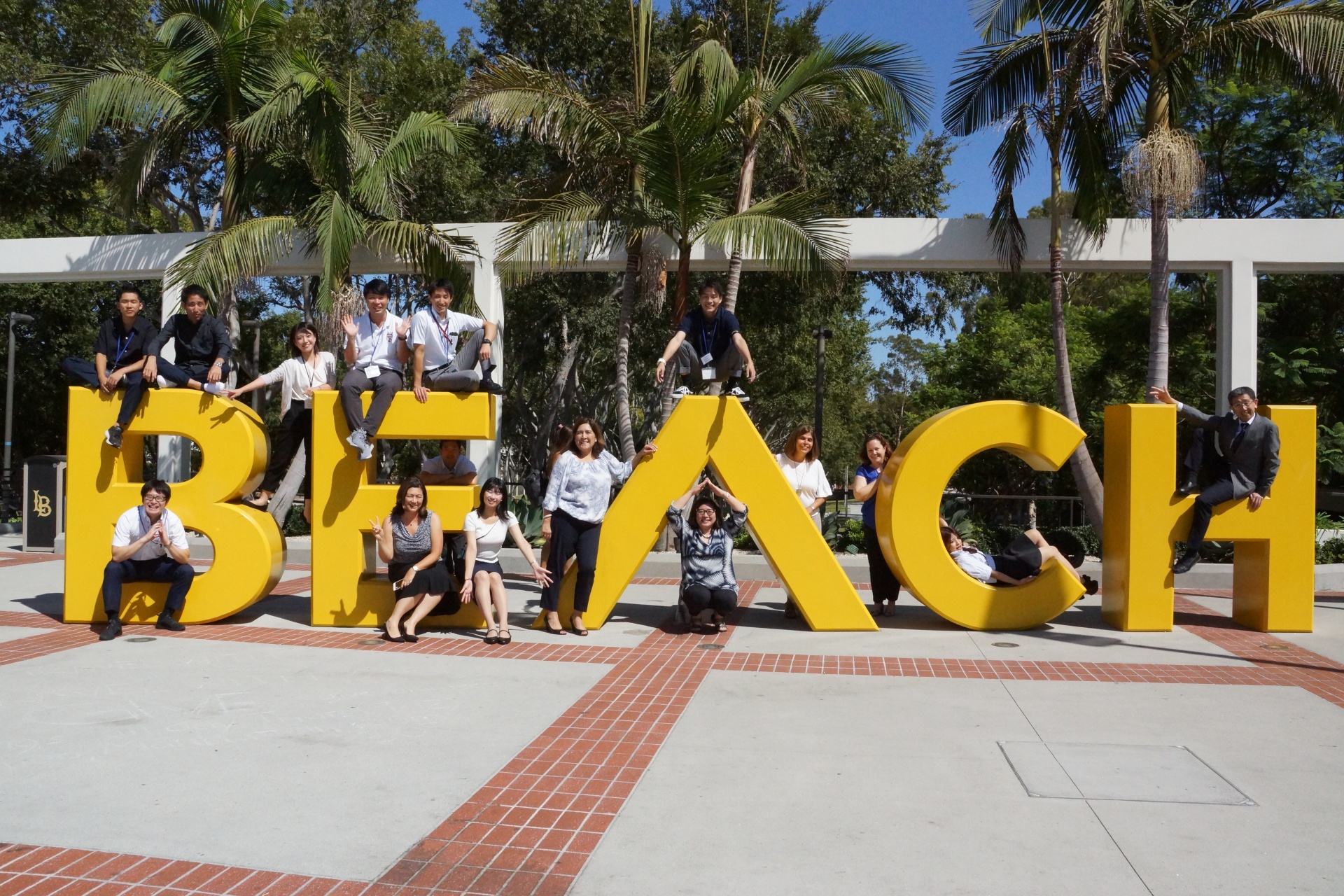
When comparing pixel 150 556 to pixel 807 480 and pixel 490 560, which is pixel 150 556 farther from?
pixel 807 480

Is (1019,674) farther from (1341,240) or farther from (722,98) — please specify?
(1341,240)

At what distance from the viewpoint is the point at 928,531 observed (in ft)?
28.1

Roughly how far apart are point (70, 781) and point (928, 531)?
6308 millimetres

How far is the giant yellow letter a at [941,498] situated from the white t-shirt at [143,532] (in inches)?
230

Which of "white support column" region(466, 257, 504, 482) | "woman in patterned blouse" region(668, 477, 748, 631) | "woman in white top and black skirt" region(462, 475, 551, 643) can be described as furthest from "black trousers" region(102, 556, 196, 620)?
"white support column" region(466, 257, 504, 482)

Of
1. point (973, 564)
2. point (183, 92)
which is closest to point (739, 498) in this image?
point (973, 564)

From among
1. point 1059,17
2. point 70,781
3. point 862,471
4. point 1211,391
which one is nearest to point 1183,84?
point 1059,17

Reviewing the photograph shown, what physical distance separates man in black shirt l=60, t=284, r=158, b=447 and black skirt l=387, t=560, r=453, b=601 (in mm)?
2668

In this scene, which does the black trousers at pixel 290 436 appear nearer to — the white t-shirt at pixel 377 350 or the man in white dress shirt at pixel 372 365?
the man in white dress shirt at pixel 372 365

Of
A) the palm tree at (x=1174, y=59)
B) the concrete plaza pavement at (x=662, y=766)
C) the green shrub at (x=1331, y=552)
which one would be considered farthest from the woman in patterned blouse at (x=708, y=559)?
the green shrub at (x=1331, y=552)

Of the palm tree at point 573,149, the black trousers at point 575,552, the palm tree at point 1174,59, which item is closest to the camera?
the black trousers at point 575,552

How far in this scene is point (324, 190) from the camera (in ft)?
40.8

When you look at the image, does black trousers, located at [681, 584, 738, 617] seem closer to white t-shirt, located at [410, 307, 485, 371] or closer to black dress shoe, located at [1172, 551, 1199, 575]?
white t-shirt, located at [410, 307, 485, 371]

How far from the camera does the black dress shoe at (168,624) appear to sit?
27.5 feet
